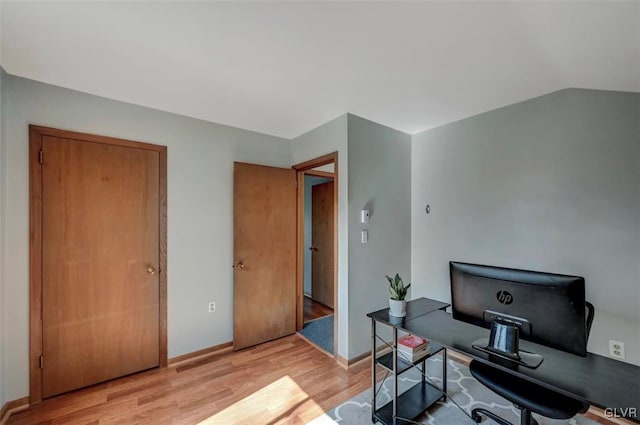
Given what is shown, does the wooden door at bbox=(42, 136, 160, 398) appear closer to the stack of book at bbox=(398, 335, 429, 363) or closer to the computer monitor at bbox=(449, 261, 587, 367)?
the stack of book at bbox=(398, 335, 429, 363)

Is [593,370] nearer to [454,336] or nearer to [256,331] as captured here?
[454,336]

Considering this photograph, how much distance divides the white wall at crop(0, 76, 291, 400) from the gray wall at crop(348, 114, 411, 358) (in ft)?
3.56

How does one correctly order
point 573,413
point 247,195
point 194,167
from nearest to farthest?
1. point 573,413
2. point 194,167
3. point 247,195

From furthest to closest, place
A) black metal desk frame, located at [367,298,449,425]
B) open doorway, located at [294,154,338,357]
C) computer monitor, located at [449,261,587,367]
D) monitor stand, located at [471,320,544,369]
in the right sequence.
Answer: open doorway, located at [294,154,338,357] → black metal desk frame, located at [367,298,449,425] → monitor stand, located at [471,320,544,369] → computer monitor, located at [449,261,587,367]

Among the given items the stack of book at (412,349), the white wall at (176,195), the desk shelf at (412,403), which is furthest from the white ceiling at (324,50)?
the desk shelf at (412,403)

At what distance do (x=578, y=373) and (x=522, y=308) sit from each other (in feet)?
1.12

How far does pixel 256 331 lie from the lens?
293cm

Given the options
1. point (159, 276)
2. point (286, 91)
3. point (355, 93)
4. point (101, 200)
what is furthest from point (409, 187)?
point (101, 200)

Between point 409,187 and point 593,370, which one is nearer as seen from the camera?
point 593,370

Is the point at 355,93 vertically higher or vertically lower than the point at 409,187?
higher

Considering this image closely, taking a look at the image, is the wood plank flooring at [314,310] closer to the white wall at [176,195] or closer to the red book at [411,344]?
the white wall at [176,195]

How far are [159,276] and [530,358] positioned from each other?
9.02 feet

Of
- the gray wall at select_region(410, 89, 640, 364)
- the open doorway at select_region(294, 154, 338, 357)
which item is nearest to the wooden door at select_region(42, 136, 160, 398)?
the open doorway at select_region(294, 154, 338, 357)

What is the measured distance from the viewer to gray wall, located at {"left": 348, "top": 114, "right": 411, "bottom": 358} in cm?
254
